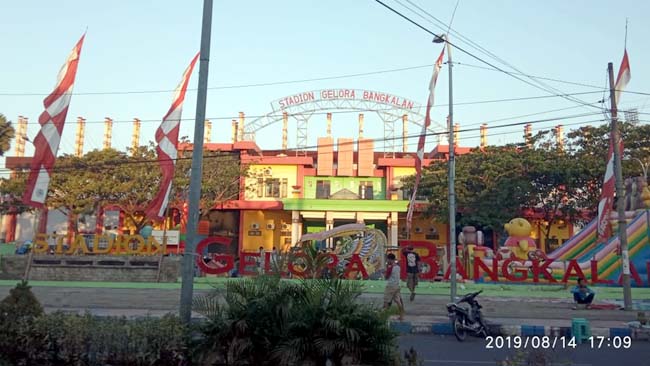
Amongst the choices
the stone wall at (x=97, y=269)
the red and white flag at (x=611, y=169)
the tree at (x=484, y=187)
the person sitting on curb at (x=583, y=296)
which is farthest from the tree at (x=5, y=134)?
the tree at (x=484, y=187)

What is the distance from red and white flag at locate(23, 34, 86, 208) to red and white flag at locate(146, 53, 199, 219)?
3.41m

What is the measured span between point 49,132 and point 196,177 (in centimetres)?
1173

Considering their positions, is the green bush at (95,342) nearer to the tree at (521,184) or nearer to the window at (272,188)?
the tree at (521,184)

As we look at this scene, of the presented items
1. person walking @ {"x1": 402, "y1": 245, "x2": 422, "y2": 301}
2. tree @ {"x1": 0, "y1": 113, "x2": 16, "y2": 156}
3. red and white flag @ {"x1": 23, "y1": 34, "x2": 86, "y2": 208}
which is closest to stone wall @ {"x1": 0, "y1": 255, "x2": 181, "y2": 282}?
tree @ {"x1": 0, "y1": 113, "x2": 16, "y2": 156}

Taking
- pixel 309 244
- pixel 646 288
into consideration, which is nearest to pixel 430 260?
pixel 646 288

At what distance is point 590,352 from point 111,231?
3890cm

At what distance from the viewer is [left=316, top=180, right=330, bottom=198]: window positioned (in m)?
45.6

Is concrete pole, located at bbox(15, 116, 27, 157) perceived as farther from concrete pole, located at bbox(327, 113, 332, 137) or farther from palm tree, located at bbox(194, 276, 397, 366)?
palm tree, located at bbox(194, 276, 397, 366)

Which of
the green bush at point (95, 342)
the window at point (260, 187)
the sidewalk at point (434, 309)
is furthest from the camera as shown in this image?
the window at point (260, 187)

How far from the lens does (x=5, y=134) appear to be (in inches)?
902

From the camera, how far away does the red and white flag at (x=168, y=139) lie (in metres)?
19.8

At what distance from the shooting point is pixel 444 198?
38125 millimetres

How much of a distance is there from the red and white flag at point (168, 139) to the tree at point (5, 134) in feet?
22.1

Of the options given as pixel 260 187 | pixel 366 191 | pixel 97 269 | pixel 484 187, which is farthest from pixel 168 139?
pixel 366 191
